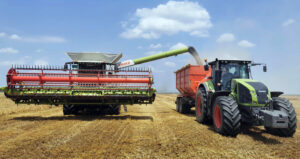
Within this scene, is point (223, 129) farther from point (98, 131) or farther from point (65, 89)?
point (65, 89)

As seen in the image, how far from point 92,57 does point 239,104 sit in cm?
716

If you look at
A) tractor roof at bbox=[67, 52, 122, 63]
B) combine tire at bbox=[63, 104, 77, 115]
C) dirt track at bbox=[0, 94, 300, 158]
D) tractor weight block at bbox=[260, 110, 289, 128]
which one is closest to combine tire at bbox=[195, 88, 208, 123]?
dirt track at bbox=[0, 94, 300, 158]

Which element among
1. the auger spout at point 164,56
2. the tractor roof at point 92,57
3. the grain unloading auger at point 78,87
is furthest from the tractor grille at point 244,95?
the auger spout at point 164,56

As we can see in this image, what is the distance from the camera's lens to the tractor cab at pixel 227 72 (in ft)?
24.6

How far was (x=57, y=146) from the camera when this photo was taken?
15.5 feet

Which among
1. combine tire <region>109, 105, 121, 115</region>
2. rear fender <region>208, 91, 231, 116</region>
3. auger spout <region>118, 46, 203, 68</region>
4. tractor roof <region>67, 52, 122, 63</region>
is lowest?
combine tire <region>109, 105, 121, 115</region>

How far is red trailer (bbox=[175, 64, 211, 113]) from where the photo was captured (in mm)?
10531

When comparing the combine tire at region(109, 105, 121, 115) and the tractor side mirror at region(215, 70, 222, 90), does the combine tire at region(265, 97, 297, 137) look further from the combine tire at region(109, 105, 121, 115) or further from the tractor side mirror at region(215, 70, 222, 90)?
the combine tire at region(109, 105, 121, 115)

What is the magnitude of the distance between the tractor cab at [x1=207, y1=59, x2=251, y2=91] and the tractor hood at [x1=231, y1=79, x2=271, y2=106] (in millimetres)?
975

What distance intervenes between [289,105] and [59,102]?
774 cm

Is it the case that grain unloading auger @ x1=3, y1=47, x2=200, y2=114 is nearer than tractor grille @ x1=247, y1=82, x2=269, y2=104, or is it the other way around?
tractor grille @ x1=247, y1=82, x2=269, y2=104

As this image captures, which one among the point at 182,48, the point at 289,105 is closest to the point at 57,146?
the point at 289,105

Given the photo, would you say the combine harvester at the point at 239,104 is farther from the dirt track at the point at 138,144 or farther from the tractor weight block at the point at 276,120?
the dirt track at the point at 138,144

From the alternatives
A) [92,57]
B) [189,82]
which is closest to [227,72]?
[189,82]
